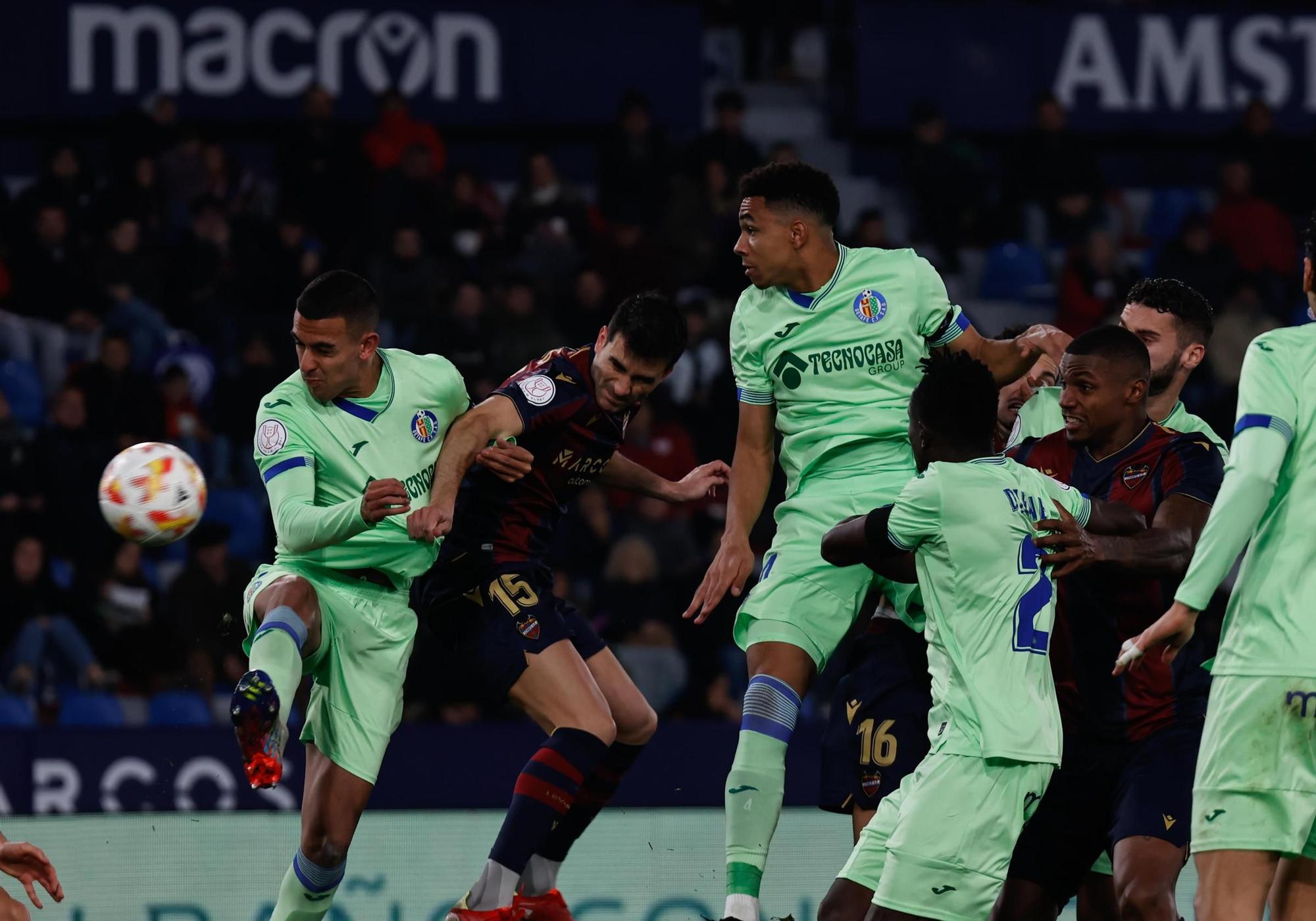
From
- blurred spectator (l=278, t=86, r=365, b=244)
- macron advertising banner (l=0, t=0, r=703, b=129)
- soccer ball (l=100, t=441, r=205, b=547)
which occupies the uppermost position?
macron advertising banner (l=0, t=0, r=703, b=129)

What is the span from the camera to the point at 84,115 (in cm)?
1464

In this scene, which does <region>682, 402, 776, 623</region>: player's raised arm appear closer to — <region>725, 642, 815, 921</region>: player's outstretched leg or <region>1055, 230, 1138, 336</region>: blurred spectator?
<region>725, 642, 815, 921</region>: player's outstretched leg

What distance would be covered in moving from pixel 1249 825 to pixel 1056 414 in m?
2.06

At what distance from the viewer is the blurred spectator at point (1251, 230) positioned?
47.8 ft

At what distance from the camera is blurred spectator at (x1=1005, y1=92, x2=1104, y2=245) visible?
48.8 feet

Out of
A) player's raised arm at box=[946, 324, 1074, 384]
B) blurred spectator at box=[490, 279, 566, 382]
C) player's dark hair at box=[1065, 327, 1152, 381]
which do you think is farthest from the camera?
blurred spectator at box=[490, 279, 566, 382]

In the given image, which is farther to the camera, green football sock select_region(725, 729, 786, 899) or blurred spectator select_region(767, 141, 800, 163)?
blurred spectator select_region(767, 141, 800, 163)

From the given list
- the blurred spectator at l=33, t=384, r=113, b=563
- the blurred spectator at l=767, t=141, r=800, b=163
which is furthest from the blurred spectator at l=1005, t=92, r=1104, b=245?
the blurred spectator at l=33, t=384, r=113, b=563

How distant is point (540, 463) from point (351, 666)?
0.97m

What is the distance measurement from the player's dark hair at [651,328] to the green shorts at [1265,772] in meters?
2.44

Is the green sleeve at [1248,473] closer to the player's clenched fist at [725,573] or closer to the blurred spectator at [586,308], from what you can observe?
the player's clenched fist at [725,573]

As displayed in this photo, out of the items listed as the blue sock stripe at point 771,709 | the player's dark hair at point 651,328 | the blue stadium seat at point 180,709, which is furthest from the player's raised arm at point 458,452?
the blue stadium seat at point 180,709

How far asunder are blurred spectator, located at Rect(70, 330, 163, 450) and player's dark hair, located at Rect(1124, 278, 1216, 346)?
7120 millimetres

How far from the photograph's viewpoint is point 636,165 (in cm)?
1419
